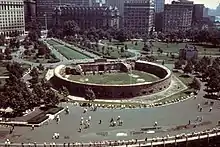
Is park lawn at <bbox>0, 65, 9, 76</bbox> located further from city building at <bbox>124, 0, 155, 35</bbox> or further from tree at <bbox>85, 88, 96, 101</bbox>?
city building at <bbox>124, 0, 155, 35</bbox>

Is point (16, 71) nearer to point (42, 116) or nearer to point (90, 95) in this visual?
point (90, 95)

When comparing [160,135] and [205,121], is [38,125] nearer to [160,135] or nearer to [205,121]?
[160,135]

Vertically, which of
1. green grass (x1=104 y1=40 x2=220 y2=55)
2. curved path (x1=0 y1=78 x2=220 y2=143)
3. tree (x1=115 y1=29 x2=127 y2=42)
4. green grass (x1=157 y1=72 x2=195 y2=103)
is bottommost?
curved path (x1=0 y1=78 x2=220 y2=143)

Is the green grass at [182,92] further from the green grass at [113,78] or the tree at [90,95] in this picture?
the tree at [90,95]

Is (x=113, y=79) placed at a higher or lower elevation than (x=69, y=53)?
lower

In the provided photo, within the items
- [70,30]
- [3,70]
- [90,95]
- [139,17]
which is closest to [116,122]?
[90,95]

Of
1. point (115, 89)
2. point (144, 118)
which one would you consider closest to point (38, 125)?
point (144, 118)

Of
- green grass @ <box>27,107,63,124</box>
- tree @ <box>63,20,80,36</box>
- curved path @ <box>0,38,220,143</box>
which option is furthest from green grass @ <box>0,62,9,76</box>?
tree @ <box>63,20,80,36</box>
